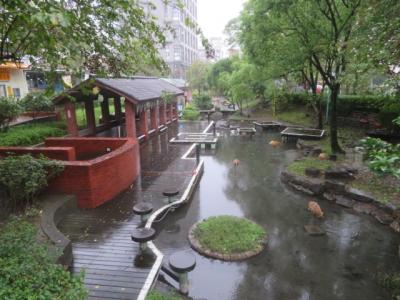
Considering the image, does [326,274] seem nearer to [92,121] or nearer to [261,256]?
[261,256]

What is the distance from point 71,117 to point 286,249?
12.7 meters

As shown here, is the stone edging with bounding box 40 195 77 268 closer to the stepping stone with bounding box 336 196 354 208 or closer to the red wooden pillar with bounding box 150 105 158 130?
the stepping stone with bounding box 336 196 354 208

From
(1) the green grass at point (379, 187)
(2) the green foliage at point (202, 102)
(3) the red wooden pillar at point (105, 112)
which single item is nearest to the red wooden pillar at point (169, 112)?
A: (3) the red wooden pillar at point (105, 112)

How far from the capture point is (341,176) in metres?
11.4

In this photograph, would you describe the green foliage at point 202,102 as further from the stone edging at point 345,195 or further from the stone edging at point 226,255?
the stone edging at point 226,255

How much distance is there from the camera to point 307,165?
13.1m

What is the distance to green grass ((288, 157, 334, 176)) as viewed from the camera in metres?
12.6

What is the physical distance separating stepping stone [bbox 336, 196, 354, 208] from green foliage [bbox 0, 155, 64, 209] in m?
9.75

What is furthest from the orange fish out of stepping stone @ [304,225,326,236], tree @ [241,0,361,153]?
tree @ [241,0,361,153]

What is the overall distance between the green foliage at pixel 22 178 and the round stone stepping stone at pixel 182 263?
437cm

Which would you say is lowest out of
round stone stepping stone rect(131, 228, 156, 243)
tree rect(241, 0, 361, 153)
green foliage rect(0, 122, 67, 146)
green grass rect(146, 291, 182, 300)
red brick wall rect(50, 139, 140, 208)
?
green grass rect(146, 291, 182, 300)

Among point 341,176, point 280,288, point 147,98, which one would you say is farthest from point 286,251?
point 147,98

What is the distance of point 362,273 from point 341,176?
5356mm

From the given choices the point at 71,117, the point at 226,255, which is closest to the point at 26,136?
the point at 71,117
